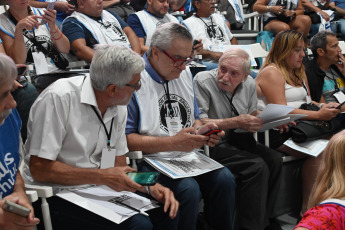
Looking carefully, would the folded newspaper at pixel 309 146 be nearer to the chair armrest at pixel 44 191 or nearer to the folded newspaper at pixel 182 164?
the folded newspaper at pixel 182 164

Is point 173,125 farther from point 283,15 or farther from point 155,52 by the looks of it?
point 283,15

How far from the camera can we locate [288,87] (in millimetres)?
3498

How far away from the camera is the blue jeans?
7.43ft

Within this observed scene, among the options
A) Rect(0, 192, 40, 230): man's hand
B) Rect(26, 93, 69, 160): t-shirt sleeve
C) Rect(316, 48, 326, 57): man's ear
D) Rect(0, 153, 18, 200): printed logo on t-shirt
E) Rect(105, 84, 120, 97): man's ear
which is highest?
Rect(105, 84, 120, 97): man's ear

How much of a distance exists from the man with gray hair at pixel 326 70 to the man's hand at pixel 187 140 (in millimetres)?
1876

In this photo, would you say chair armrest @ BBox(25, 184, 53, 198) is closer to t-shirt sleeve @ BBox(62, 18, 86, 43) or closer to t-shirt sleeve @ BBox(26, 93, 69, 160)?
t-shirt sleeve @ BBox(26, 93, 69, 160)

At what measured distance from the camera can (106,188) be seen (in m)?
2.06

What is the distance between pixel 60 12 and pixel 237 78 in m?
1.77

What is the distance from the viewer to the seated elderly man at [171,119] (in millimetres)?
2379

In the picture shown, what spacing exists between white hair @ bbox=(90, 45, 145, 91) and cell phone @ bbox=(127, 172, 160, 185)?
0.42 meters

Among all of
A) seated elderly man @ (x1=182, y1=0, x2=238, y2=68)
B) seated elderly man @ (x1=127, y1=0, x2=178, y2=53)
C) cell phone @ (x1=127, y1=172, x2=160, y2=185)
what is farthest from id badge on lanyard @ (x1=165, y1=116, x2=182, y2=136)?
seated elderly man @ (x1=182, y1=0, x2=238, y2=68)

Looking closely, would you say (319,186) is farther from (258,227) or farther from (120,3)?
(120,3)

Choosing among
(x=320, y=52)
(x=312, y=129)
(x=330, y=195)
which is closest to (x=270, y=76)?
(x=312, y=129)

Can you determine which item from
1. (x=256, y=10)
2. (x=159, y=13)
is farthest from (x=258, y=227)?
(x=256, y=10)
